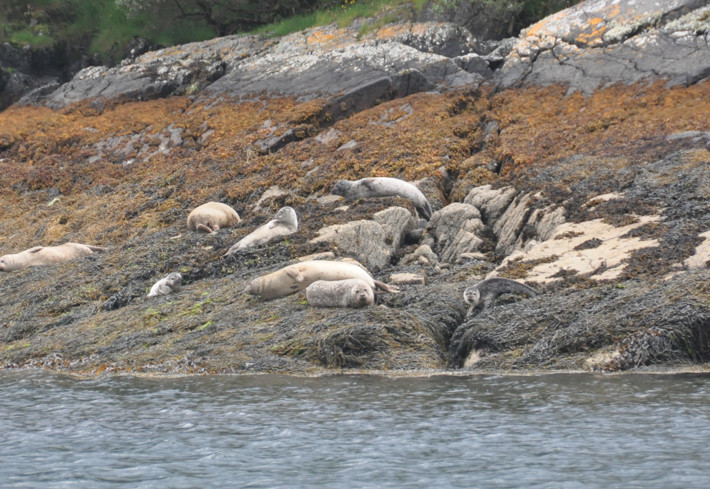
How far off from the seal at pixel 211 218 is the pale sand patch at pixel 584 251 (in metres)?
6.15

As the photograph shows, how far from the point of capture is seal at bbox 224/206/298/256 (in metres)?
12.4

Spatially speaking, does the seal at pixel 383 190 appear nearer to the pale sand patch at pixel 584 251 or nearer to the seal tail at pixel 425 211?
the seal tail at pixel 425 211

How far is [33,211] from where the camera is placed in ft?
61.8

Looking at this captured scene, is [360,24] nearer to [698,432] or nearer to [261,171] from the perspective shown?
[261,171]

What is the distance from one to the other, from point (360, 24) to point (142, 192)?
9414mm

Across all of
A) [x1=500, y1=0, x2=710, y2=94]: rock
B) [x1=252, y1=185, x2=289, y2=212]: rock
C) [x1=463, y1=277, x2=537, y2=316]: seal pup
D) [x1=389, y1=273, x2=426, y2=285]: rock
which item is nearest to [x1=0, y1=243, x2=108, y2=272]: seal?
[x1=252, y1=185, x2=289, y2=212]: rock

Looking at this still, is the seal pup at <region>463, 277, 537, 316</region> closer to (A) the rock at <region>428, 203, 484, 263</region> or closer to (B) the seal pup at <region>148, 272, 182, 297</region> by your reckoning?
(A) the rock at <region>428, 203, 484, 263</region>

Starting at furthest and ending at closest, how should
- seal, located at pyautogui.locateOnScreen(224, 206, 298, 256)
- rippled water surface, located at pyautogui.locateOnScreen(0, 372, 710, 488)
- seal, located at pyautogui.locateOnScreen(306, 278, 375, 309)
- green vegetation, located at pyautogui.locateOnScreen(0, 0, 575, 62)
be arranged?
green vegetation, located at pyautogui.locateOnScreen(0, 0, 575, 62) → seal, located at pyautogui.locateOnScreen(224, 206, 298, 256) → seal, located at pyautogui.locateOnScreen(306, 278, 375, 309) → rippled water surface, located at pyautogui.locateOnScreen(0, 372, 710, 488)

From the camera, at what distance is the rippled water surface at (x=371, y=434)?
423 cm

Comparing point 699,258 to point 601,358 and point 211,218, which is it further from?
point 211,218

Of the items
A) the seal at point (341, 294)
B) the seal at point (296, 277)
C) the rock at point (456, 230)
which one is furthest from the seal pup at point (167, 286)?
the rock at point (456, 230)

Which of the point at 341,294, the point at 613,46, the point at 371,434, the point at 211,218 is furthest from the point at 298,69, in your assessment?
the point at 371,434

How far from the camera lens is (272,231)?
1251 cm

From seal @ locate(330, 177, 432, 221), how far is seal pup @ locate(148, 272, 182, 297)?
4.33 m
